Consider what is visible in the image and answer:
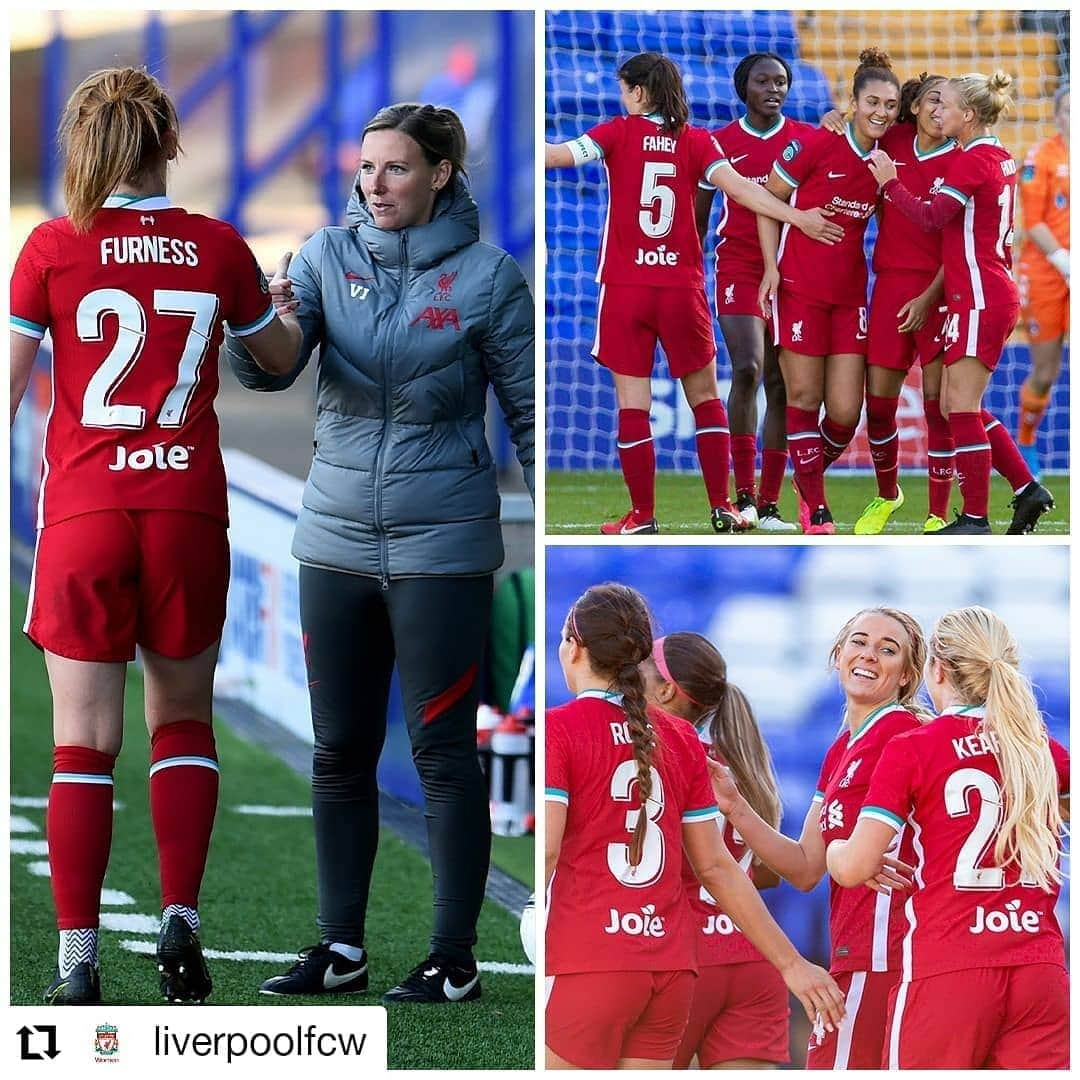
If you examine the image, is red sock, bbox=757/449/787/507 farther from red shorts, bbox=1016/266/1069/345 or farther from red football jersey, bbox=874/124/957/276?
red shorts, bbox=1016/266/1069/345

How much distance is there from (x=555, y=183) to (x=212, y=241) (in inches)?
90.6

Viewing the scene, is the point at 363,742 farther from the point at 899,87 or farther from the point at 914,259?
the point at 899,87

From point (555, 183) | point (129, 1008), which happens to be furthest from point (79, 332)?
point (555, 183)

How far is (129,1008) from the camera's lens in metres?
2.85

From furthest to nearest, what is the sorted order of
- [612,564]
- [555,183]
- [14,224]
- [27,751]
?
1. [14,224]
2. [27,751]
3. [555,183]
4. [612,564]

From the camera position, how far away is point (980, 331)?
10.5ft

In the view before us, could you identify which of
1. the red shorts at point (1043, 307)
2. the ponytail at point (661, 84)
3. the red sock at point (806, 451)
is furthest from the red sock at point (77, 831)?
the red shorts at point (1043, 307)

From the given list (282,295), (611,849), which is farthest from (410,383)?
(611,849)

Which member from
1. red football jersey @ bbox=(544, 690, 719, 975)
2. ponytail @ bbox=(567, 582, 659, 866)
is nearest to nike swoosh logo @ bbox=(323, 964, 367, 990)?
red football jersey @ bbox=(544, 690, 719, 975)

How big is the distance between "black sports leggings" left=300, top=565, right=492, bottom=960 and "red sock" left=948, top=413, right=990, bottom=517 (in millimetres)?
912

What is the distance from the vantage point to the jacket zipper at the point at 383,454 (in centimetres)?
314

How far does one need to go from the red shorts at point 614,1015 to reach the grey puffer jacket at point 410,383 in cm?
76

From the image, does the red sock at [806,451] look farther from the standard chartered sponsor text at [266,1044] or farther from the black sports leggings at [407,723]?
the standard chartered sponsor text at [266,1044]

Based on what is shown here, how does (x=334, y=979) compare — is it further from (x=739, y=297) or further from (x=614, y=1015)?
(x=739, y=297)
